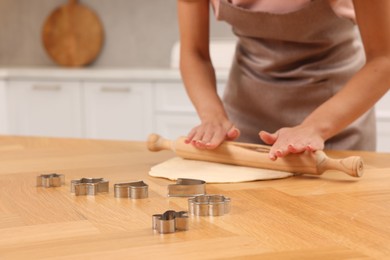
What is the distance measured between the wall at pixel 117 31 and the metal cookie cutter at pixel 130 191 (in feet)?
8.63

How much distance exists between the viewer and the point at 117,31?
4.02 m

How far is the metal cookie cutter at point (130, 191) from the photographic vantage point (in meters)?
1.12

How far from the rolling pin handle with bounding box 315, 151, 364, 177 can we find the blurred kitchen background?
1.72 meters

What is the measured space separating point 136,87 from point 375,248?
8.59 ft

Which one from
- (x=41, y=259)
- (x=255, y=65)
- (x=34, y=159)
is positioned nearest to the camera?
(x=41, y=259)

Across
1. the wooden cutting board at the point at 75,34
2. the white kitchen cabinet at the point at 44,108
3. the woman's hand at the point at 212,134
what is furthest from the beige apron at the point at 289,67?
the wooden cutting board at the point at 75,34

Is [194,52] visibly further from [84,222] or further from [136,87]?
[136,87]

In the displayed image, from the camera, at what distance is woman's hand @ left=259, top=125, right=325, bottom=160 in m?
1.29

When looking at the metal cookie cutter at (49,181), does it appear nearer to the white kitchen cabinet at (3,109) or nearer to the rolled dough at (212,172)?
the rolled dough at (212,172)

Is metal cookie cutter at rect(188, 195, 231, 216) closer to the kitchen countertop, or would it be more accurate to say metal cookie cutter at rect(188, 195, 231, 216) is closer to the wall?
the kitchen countertop

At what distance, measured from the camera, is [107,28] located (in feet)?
13.3

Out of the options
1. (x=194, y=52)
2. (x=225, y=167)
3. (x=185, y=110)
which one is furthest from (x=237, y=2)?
(x=185, y=110)

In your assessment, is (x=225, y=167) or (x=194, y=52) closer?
(x=225, y=167)

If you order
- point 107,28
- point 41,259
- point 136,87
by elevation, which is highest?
point 107,28
